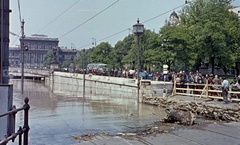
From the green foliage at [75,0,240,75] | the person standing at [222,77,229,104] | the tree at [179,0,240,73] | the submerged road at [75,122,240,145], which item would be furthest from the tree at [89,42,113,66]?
the submerged road at [75,122,240,145]

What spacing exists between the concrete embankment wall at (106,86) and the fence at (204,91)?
113cm

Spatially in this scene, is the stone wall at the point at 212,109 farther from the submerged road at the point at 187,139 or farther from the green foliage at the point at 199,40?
the green foliage at the point at 199,40

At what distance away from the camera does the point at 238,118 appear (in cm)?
1461

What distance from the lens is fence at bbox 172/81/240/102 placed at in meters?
19.0

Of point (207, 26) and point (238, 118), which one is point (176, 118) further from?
point (207, 26)

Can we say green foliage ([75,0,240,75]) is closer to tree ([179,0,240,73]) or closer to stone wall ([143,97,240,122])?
tree ([179,0,240,73])

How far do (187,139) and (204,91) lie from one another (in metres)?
12.0

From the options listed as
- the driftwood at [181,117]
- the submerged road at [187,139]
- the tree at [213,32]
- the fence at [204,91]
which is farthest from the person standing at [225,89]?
the tree at [213,32]

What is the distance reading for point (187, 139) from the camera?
957 centimetres

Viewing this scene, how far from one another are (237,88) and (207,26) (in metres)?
26.5

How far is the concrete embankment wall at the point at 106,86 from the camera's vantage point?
2732 cm

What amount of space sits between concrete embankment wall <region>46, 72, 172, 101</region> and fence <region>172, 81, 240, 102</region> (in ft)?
3.72

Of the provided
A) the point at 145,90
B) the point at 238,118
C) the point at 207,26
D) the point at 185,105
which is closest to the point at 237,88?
the point at 185,105

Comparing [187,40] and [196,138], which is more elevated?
[187,40]
